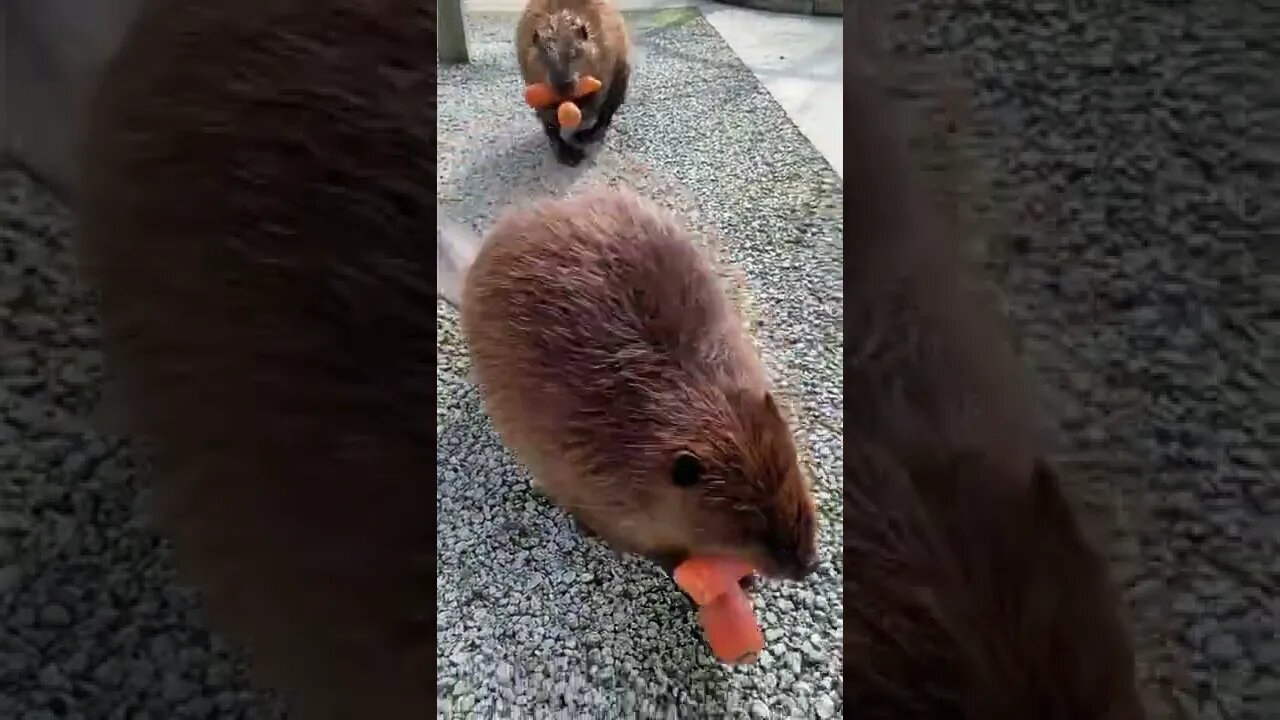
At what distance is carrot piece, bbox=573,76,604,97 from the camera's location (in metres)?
0.66

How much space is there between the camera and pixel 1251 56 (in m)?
0.45

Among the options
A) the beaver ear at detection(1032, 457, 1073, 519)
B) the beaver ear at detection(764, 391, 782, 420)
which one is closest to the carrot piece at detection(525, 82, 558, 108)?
the beaver ear at detection(764, 391, 782, 420)

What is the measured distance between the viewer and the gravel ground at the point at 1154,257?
44cm

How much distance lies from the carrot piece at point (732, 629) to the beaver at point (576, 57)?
35cm

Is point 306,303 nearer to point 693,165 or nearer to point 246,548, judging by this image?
point 246,548

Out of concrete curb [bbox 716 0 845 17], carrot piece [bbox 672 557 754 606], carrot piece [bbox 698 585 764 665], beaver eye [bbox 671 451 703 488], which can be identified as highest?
concrete curb [bbox 716 0 845 17]

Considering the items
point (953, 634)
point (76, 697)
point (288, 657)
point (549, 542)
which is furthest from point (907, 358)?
point (76, 697)

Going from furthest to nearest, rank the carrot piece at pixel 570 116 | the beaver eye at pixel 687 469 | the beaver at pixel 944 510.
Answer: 1. the carrot piece at pixel 570 116
2. the beaver eye at pixel 687 469
3. the beaver at pixel 944 510

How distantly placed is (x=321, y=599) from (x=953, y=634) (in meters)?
0.34

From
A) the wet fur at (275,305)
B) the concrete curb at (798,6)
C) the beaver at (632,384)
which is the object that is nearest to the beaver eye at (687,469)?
the beaver at (632,384)

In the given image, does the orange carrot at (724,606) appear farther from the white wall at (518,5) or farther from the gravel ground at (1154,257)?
the white wall at (518,5)

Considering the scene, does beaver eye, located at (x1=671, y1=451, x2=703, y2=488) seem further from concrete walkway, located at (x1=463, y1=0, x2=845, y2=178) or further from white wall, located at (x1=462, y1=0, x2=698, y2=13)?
white wall, located at (x1=462, y1=0, x2=698, y2=13)

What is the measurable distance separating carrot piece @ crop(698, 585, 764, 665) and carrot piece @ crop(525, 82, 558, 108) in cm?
42

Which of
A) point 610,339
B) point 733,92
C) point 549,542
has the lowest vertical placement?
point 549,542
